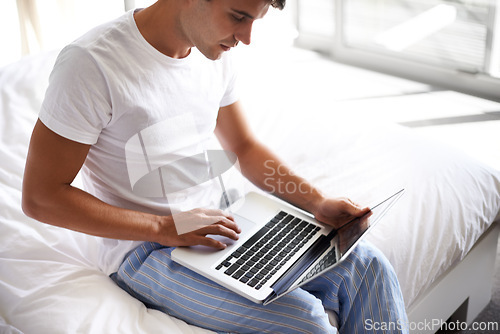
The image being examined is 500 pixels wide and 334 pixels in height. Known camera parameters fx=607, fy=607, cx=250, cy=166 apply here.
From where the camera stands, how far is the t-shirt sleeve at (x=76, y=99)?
109cm

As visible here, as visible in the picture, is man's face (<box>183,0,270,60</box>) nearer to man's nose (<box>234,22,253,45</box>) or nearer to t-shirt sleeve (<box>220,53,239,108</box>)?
man's nose (<box>234,22,253,45</box>)

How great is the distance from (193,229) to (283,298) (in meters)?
0.22

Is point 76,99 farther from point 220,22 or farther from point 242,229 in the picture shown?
point 242,229

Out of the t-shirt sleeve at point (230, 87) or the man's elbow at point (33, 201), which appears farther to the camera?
the t-shirt sleeve at point (230, 87)

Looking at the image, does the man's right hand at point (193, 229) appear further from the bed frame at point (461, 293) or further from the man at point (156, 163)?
the bed frame at point (461, 293)

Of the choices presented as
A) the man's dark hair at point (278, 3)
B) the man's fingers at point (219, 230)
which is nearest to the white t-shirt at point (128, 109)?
the man's fingers at point (219, 230)

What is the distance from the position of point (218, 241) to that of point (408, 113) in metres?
1.63

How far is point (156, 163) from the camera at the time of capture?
1268 mm

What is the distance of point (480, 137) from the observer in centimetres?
239

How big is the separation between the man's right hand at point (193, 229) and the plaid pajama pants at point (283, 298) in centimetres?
5

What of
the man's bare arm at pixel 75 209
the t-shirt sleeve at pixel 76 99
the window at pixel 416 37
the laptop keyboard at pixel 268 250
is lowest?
the window at pixel 416 37

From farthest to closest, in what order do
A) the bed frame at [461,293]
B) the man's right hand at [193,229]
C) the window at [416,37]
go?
1. the window at [416,37]
2. the bed frame at [461,293]
3. the man's right hand at [193,229]

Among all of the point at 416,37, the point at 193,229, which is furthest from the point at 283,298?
the point at 416,37

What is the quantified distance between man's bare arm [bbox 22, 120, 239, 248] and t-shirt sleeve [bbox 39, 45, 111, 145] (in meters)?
0.02
